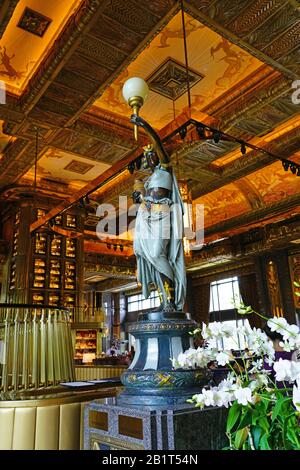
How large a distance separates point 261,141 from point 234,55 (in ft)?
8.06

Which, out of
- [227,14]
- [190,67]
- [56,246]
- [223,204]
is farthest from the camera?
[223,204]

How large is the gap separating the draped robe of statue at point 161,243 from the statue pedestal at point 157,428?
24.0 inches

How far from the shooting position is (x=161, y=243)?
1.98 m

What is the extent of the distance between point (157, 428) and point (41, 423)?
1.16 metres

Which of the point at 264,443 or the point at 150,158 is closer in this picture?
the point at 264,443

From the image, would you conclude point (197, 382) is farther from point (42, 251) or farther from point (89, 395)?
point (42, 251)

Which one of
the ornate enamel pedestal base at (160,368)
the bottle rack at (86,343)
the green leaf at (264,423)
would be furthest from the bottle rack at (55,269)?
the green leaf at (264,423)

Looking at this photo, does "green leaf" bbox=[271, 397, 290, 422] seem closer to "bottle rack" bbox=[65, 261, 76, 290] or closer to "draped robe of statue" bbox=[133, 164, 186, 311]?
"draped robe of statue" bbox=[133, 164, 186, 311]

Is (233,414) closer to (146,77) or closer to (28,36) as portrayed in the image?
(28,36)

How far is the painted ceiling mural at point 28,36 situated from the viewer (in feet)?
14.9

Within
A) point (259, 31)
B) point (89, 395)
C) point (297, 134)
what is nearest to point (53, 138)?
point (259, 31)

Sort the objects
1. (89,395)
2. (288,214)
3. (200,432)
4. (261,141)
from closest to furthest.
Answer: (200,432) → (89,395) → (261,141) → (288,214)

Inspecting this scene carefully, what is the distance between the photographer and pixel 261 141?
296 inches

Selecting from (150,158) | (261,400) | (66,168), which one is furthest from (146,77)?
(261,400)
